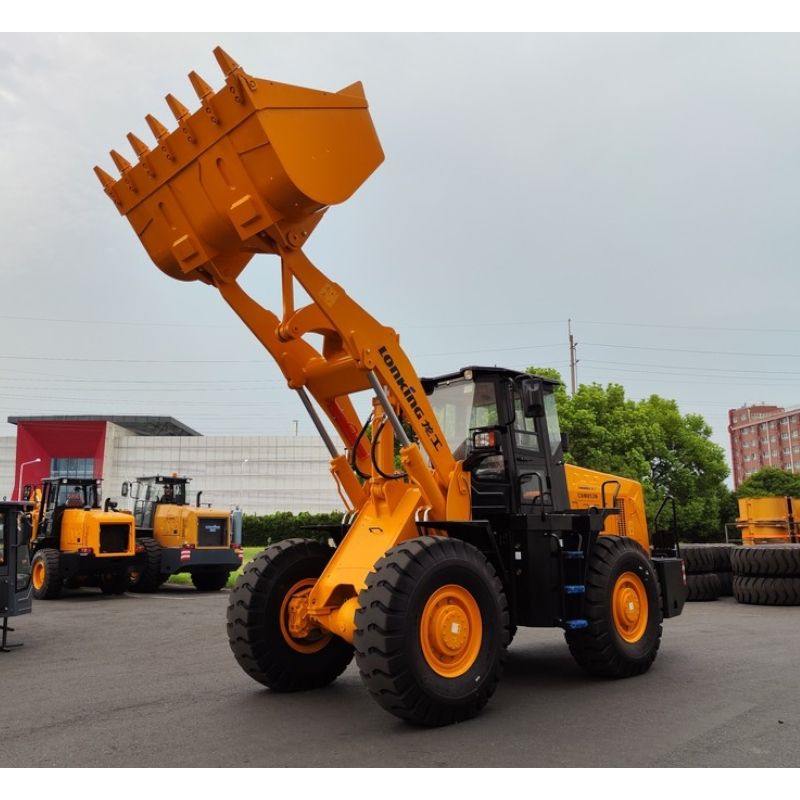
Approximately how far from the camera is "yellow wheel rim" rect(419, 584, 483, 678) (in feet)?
19.3

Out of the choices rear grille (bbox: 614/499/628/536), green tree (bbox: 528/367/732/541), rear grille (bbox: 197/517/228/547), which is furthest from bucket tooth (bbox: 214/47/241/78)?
green tree (bbox: 528/367/732/541)

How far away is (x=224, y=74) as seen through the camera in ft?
19.0

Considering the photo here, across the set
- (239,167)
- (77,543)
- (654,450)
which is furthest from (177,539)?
(654,450)

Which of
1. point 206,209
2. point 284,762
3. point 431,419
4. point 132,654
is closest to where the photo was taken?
point 284,762

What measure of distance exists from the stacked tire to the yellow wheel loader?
7192 mm

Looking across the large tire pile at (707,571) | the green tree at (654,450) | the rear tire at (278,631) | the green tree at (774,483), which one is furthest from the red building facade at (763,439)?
the rear tire at (278,631)

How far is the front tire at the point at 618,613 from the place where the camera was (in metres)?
7.40

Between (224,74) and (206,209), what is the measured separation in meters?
1.08

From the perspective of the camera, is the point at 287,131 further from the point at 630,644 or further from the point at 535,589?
the point at 630,644

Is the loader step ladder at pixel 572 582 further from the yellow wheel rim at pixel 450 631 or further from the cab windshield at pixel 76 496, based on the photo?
the cab windshield at pixel 76 496

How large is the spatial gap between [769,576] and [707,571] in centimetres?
139

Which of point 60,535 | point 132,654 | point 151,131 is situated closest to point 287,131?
point 151,131

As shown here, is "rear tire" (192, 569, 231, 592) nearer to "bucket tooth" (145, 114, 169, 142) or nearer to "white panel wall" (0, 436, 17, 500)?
"bucket tooth" (145, 114, 169, 142)

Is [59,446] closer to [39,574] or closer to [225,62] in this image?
[39,574]
